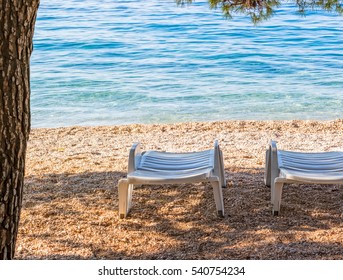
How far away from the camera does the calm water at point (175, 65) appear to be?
35.1ft

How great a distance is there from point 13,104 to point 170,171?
75.0 inches

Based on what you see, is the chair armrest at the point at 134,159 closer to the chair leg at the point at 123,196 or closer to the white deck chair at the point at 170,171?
the white deck chair at the point at 170,171

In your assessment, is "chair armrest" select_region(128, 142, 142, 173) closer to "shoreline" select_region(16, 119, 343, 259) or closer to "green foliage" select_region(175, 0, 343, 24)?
"shoreline" select_region(16, 119, 343, 259)

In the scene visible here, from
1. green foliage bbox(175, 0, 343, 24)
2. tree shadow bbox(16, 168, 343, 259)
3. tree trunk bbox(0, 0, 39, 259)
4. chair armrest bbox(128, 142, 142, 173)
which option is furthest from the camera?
green foliage bbox(175, 0, 343, 24)

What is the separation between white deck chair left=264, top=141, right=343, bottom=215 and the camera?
3.95 m

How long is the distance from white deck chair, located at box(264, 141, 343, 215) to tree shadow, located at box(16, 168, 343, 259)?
157mm

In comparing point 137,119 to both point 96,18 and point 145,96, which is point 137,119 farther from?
point 96,18

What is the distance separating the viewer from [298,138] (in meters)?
7.17

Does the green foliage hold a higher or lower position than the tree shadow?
higher

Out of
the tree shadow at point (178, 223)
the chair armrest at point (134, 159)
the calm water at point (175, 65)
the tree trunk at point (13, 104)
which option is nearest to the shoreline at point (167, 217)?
the tree shadow at point (178, 223)

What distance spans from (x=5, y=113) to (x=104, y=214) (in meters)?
1.83

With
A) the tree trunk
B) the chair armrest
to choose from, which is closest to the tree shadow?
the chair armrest

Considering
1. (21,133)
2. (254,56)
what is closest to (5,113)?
(21,133)

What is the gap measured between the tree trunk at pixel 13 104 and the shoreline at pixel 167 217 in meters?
0.88
